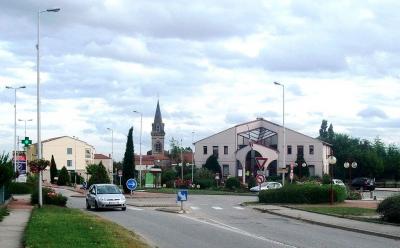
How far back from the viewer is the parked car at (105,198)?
33938 mm

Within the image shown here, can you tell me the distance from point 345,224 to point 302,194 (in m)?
15.2

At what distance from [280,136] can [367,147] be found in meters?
21.5

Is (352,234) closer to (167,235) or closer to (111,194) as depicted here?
(167,235)

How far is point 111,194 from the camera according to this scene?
114 ft

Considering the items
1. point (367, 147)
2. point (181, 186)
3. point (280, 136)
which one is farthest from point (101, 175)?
point (367, 147)

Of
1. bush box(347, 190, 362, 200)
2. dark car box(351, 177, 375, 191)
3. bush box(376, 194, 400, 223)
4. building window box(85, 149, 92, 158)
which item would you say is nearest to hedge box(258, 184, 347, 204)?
bush box(347, 190, 362, 200)

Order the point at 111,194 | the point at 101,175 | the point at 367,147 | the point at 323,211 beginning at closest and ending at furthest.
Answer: the point at 323,211, the point at 111,194, the point at 101,175, the point at 367,147

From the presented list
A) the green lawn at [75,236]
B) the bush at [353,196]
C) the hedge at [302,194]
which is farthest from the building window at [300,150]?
the green lawn at [75,236]

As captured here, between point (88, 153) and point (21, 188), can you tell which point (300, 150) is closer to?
point (88, 153)

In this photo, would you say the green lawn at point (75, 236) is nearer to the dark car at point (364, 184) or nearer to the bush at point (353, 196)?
the bush at point (353, 196)

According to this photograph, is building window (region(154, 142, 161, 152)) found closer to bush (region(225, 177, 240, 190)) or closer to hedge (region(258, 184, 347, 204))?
bush (region(225, 177, 240, 190))

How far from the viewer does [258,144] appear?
354ft

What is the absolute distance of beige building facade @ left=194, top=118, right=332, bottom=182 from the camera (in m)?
112

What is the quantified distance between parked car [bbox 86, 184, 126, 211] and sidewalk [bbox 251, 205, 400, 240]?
8.01m
